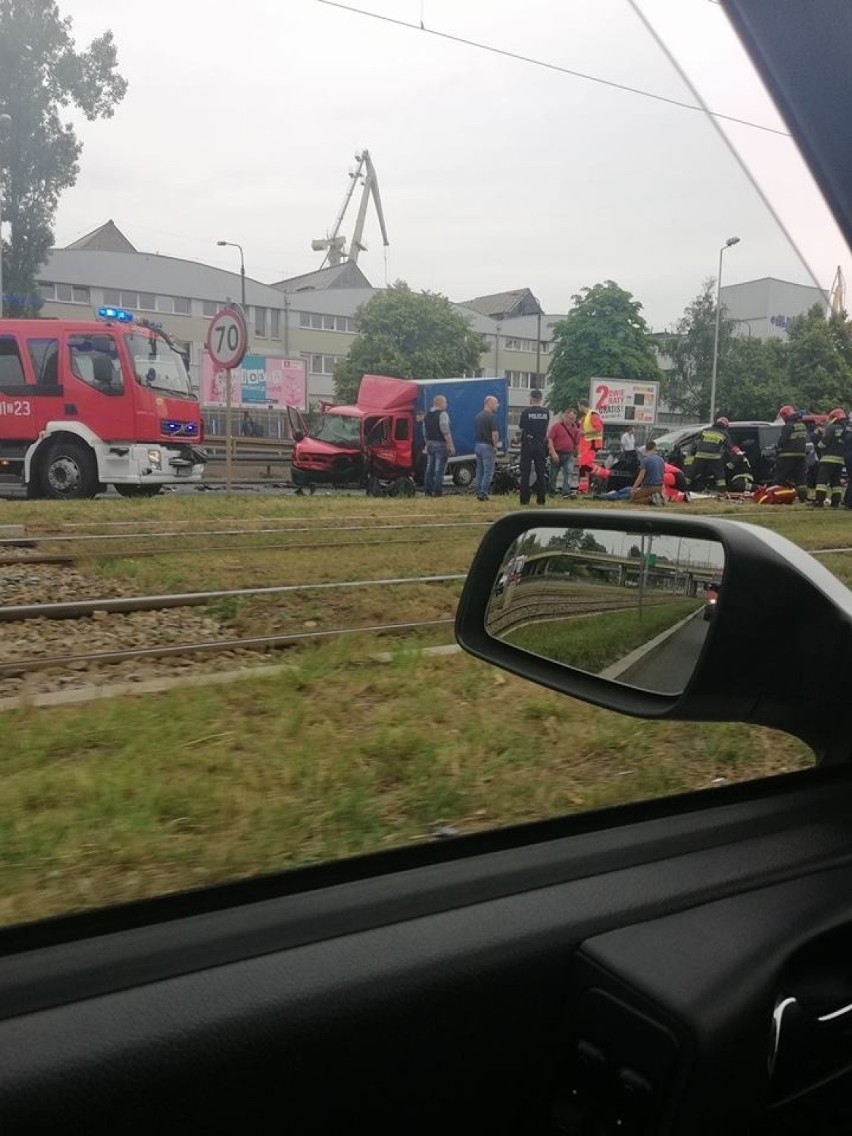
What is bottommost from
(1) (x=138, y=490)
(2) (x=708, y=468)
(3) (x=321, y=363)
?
(1) (x=138, y=490)

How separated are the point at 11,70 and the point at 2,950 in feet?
7.23

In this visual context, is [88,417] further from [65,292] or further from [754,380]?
[754,380]

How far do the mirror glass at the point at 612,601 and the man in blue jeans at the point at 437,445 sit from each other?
3231 millimetres

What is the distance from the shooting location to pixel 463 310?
321 centimetres

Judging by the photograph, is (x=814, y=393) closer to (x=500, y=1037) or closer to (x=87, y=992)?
(x=500, y=1037)

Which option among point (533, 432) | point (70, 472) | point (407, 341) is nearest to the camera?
point (407, 341)

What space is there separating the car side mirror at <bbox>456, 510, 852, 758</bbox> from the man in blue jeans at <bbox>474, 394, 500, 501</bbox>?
12.6 feet

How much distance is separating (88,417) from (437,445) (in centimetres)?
793

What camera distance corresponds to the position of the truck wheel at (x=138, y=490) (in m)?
13.1

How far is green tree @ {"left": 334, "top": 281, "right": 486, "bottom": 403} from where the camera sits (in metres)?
3.29

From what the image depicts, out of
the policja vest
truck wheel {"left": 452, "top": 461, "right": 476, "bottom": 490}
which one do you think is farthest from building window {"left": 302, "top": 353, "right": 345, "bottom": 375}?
truck wheel {"left": 452, "top": 461, "right": 476, "bottom": 490}

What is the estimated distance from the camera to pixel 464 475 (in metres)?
9.09

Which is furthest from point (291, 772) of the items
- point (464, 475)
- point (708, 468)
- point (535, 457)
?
point (708, 468)

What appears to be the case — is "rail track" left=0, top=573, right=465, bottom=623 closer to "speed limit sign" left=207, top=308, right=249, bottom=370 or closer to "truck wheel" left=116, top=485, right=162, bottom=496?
"speed limit sign" left=207, top=308, right=249, bottom=370
